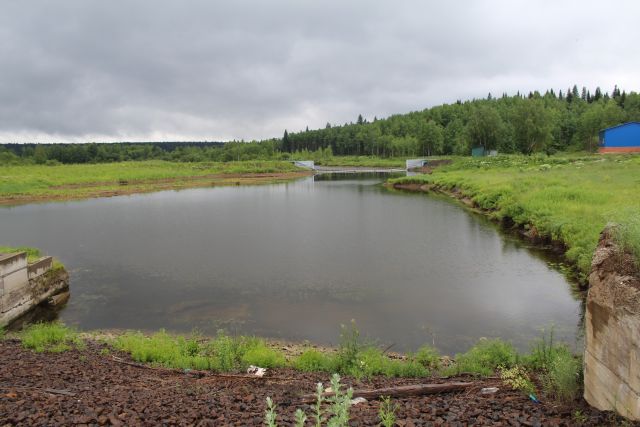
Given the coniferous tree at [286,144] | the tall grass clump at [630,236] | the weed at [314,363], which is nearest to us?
the tall grass clump at [630,236]

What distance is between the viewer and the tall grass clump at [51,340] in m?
10.7

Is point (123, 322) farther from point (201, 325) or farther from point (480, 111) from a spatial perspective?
point (480, 111)

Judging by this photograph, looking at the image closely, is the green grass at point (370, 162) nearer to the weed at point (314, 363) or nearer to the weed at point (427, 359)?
the weed at point (427, 359)

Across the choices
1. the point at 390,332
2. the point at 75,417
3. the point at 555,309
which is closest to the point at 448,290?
the point at 555,309

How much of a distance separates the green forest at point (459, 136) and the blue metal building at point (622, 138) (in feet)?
59.9

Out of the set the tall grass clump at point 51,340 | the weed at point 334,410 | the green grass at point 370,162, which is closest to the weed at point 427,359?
the weed at point 334,410

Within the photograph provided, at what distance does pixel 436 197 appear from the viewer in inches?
1908

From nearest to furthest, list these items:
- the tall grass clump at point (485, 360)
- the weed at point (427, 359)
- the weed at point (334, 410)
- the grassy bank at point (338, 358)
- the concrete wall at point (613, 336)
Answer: the weed at point (334, 410), the concrete wall at point (613, 336), the grassy bank at point (338, 358), the tall grass clump at point (485, 360), the weed at point (427, 359)

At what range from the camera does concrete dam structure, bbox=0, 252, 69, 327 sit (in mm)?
13406

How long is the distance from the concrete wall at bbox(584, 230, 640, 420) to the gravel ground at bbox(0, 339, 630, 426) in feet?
0.99

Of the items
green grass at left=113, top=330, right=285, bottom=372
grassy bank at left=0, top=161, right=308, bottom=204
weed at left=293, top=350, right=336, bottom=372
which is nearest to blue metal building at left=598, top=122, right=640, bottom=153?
grassy bank at left=0, top=161, right=308, bottom=204

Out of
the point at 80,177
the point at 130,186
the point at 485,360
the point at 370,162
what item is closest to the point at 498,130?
the point at 370,162

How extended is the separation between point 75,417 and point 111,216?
112 ft

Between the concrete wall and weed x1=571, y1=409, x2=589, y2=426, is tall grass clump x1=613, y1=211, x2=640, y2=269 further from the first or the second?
weed x1=571, y1=409, x2=589, y2=426
